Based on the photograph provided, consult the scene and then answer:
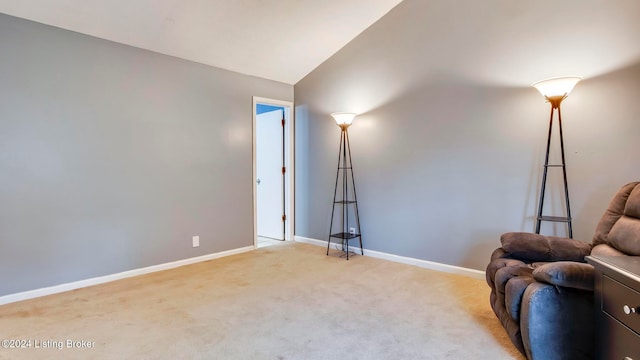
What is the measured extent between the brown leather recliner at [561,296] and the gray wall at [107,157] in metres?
3.27

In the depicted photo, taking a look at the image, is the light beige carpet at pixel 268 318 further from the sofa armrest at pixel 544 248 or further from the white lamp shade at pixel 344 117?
the white lamp shade at pixel 344 117

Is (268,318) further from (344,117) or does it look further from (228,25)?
(228,25)

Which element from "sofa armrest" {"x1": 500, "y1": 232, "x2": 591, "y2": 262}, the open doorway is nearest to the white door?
the open doorway

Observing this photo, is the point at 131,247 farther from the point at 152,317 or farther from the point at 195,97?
the point at 195,97

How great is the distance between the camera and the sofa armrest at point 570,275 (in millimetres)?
1685

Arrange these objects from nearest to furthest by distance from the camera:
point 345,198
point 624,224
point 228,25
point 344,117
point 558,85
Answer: point 624,224, point 558,85, point 228,25, point 344,117, point 345,198

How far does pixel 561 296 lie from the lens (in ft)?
5.82

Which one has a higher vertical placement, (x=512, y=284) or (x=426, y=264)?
(x=512, y=284)

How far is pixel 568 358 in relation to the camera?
5.80 ft

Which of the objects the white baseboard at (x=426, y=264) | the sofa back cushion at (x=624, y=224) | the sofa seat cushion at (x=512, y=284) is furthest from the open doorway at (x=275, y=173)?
the sofa back cushion at (x=624, y=224)

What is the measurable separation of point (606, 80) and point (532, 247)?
151 centimetres

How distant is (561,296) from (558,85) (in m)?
1.67

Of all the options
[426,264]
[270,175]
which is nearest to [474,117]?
[426,264]

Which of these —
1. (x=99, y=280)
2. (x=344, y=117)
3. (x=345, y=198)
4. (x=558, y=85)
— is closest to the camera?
(x=558, y=85)
